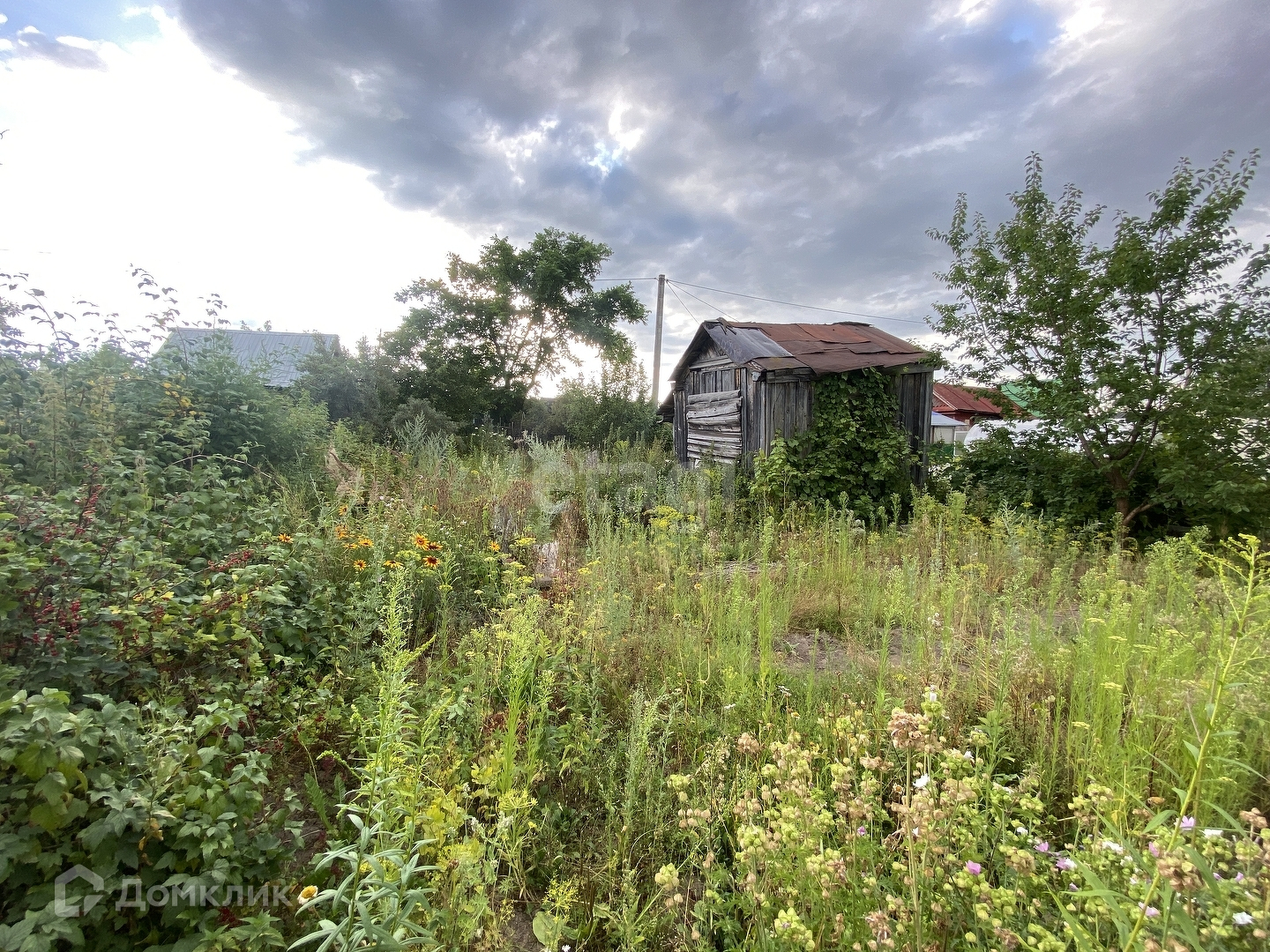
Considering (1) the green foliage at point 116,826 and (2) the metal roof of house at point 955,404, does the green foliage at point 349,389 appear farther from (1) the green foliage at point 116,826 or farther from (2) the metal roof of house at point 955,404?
(2) the metal roof of house at point 955,404

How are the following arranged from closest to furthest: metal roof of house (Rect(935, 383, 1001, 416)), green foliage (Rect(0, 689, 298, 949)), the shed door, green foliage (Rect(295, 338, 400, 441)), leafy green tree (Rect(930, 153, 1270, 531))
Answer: green foliage (Rect(0, 689, 298, 949)), leafy green tree (Rect(930, 153, 1270, 531)), the shed door, green foliage (Rect(295, 338, 400, 441)), metal roof of house (Rect(935, 383, 1001, 416))

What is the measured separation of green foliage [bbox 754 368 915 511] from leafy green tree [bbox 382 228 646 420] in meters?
13.2

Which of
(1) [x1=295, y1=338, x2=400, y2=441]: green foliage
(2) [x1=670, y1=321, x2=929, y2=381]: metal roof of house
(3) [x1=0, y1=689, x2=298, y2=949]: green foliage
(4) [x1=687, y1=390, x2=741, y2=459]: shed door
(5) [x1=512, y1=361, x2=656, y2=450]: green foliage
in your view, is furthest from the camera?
(5) [x1=512, y1=361, x2=656, y2=450]: green foliage

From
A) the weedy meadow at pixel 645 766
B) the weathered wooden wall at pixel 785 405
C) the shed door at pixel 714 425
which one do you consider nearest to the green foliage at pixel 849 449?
the weathered wooden wall at pixel 785 405

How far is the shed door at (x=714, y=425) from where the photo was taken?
8.72m

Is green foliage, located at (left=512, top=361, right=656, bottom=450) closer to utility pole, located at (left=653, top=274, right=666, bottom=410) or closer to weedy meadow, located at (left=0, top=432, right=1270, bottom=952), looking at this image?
utility pole, located at (left=653, top=274, right=666, bottom=410)

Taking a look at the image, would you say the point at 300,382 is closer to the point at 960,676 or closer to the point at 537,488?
the point at 537,488

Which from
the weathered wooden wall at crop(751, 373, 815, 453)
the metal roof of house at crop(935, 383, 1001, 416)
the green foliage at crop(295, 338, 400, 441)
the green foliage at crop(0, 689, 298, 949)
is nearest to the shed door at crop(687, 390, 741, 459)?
the weathered wooden wall at crop(751, 373, 815, 453)

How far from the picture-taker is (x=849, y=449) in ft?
25.5

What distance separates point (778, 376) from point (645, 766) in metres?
6.79

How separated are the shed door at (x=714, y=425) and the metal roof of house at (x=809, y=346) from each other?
2.44 ft

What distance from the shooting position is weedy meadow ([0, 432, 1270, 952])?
3.60 ft

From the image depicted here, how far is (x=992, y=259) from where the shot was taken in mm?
6789

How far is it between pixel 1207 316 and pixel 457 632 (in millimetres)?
7946
